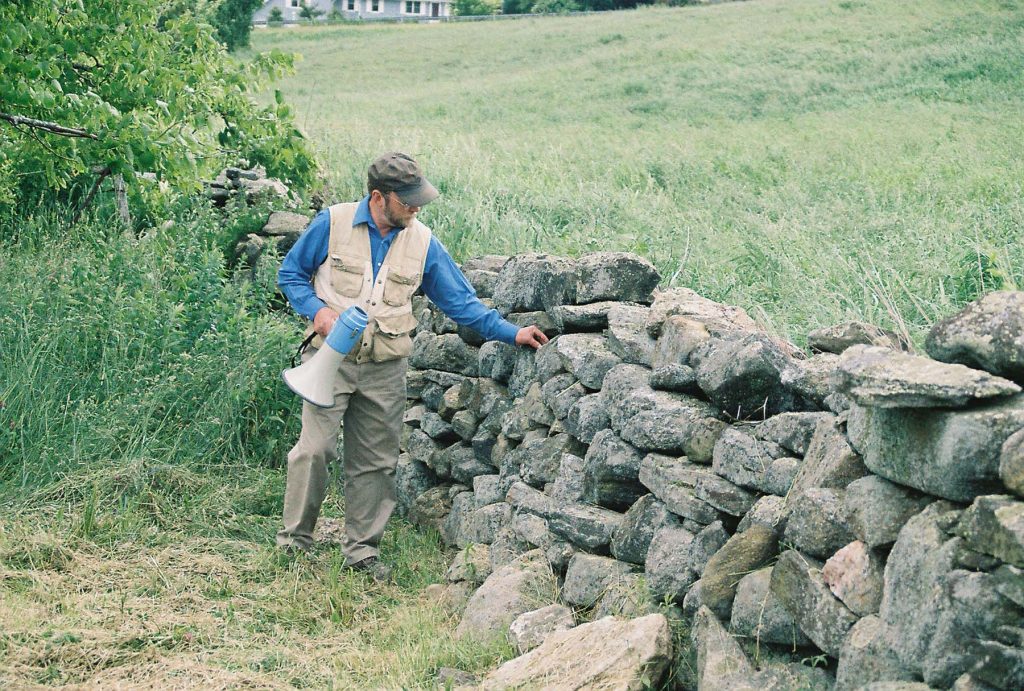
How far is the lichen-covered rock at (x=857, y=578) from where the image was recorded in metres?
3.32

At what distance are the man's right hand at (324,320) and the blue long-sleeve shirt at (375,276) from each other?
0.19ft

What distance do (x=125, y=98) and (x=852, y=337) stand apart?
580cm

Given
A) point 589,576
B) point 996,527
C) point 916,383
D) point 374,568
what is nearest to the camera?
point 996,527

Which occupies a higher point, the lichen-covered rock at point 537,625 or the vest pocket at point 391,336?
the vest pocket at point 391,336

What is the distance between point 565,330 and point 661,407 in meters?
1.21

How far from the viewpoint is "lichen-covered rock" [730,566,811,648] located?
12.0 feet

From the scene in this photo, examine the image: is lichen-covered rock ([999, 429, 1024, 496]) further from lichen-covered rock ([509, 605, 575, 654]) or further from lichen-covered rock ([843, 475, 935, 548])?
lichen-covered rock ([509, 605, 575, 654])

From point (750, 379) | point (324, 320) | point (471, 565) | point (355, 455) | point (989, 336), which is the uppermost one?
point (989, 336)

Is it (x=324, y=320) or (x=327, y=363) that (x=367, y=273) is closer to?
(x=324, y=320)

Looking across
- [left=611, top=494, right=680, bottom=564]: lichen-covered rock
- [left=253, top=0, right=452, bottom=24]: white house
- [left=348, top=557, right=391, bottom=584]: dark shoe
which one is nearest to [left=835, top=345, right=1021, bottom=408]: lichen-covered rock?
[left=611, top=494, right=680, bottom=564]: lichen-covered rock

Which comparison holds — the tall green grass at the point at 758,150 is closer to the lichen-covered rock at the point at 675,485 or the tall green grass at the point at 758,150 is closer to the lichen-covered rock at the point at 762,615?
the lichen-covered rock at the point at 675,485

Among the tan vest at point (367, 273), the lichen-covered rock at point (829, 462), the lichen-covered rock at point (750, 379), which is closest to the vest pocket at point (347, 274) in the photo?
the tan vest at point (367, 273)

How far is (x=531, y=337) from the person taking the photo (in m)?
5.93

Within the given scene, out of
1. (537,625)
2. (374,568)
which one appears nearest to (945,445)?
(537,625)
